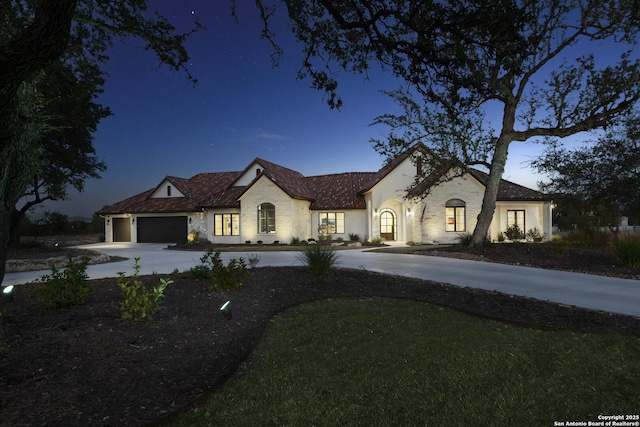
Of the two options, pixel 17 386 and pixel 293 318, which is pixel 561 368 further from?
pixel 17 386

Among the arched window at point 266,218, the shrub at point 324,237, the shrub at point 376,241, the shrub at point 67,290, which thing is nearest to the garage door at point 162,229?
the arched window at point 266,218

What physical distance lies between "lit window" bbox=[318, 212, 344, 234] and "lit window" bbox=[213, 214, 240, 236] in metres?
5.93

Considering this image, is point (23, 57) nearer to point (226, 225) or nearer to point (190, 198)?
point (226, 225)

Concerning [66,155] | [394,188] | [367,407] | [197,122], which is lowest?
[367,407]

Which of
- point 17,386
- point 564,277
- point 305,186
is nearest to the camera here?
point 17,386

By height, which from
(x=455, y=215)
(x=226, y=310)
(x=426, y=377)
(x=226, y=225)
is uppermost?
(x=455, y=215)

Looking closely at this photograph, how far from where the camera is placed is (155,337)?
439cm

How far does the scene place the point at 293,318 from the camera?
541 cm

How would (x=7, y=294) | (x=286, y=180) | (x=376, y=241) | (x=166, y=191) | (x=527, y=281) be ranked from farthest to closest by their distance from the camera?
1. (x=166, y=191)
2. (x=286, y=180)
3. (x=376, y=241)
4. (x=527, y=281)
5. (x=7, y=294)

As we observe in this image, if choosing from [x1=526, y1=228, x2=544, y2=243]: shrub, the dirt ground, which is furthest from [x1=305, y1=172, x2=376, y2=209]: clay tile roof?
the dirt ground

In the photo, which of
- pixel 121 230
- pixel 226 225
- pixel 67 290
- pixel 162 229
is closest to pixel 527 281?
pixel 67 290

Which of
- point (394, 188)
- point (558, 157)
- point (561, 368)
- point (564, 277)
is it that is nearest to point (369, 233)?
point (394, 188)

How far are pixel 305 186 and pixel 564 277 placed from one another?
781 inches

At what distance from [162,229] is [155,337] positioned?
2457 centimetres
